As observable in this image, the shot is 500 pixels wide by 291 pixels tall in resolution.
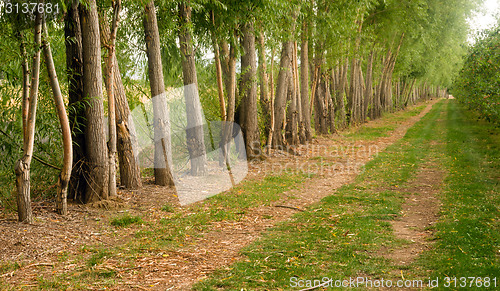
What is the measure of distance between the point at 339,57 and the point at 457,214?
12958 millimetres

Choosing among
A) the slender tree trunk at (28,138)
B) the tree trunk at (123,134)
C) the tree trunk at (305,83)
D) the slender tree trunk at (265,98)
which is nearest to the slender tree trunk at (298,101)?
the tree trunk at (305,83)

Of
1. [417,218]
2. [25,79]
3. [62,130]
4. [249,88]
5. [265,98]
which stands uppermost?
[249,88]

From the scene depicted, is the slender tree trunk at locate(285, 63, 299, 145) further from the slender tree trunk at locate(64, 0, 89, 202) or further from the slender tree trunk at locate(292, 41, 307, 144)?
the slender tree trunk at locate(64, 0, 89, 202)

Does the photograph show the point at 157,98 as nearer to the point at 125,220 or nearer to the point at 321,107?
the point at 125,220

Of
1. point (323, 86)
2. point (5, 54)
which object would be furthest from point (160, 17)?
point (323, 86)

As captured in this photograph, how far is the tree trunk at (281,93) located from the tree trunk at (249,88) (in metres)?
2.00

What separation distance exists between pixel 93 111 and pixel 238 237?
11.7ft

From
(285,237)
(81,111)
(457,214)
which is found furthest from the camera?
(81,111)

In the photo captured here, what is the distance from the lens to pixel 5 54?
6.00 m

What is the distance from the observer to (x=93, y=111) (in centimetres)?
743

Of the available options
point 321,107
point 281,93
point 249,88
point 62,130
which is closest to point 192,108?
point 249,88

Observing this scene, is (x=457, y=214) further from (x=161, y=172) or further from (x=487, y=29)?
(x=487, y=29)
